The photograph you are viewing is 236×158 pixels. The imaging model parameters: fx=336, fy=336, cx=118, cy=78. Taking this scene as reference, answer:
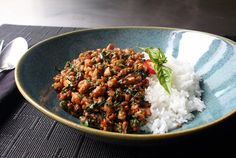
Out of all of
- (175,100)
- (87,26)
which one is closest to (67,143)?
(175,100)

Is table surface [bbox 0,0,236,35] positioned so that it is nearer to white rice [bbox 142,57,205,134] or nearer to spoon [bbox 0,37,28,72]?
spoon [bbox 0,37,28,72]

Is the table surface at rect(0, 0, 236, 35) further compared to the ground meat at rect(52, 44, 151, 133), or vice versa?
the table surface at rect(0, 0, 236, 35)

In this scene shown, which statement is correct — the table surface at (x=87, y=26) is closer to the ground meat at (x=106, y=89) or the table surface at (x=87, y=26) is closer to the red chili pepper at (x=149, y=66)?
the ground meat at (x=106, y=89)

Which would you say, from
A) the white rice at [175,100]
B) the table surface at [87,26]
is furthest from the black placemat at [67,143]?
the white rice at [175,100]

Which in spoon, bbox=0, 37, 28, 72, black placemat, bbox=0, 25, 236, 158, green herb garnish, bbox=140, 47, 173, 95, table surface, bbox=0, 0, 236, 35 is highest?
green herb garnish, bbox=140, 47, 173, 95

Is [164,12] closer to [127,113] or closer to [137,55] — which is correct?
[137,55]

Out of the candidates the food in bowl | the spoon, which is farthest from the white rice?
the spoon
